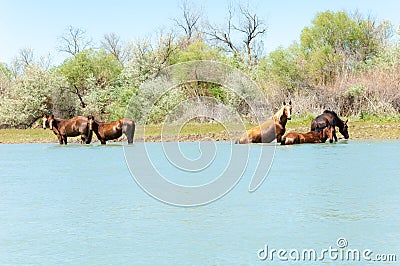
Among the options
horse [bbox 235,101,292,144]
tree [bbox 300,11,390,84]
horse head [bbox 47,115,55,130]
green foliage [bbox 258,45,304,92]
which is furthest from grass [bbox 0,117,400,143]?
tree [bbox 300,11,390,84]

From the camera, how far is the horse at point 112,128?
20000mm

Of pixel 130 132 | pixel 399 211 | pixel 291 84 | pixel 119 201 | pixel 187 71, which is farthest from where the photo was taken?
pixel 291 84

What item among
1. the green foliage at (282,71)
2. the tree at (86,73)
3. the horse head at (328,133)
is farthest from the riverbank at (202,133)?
the tree at (86,73)

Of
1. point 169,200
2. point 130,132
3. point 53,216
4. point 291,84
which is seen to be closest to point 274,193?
point 169,200

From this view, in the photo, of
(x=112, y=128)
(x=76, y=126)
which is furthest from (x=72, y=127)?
(x=112, y=128)

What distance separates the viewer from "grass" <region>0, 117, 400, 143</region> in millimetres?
20934

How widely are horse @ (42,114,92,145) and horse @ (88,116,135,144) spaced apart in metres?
0.23

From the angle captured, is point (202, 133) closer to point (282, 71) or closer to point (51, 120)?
point (51, 120)

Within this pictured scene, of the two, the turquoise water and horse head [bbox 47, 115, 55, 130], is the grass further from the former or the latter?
the turquoise water

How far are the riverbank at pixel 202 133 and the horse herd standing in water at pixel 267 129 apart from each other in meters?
1.66

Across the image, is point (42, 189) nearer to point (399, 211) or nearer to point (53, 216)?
point (53, 216)

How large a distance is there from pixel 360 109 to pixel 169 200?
20.0m

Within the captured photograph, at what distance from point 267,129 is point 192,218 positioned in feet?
35.0

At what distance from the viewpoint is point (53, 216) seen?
7395 millimetres
